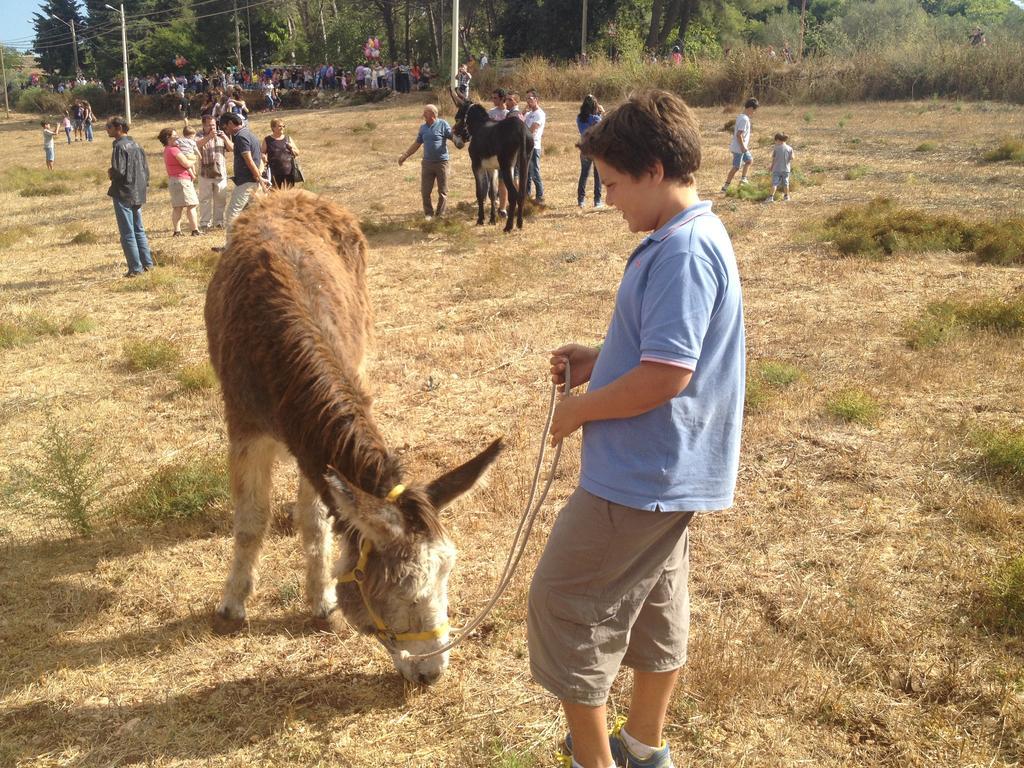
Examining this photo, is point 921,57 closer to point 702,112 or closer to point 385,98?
point 702,112

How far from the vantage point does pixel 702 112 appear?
Result: 92.1 ft

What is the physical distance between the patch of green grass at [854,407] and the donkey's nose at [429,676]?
3870 millimetres

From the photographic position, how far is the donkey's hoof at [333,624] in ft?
12.6

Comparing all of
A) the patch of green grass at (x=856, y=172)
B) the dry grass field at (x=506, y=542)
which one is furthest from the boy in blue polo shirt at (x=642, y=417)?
the patch of green grass at (x=856, y=172)

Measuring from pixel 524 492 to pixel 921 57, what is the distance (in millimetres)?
31201

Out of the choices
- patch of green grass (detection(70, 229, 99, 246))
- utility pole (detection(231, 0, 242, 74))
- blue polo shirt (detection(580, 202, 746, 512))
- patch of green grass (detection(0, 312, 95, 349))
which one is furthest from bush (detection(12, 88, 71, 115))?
blue polo shirt (detection(580, 202, 746, 512))

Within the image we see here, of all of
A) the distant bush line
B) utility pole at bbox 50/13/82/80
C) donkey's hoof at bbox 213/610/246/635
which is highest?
utility pole at bbox 50/13/82/80

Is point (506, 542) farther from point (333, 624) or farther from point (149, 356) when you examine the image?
point (149, 356)

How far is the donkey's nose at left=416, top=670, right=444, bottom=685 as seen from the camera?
2.97m

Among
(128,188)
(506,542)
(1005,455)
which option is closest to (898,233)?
(1005,455)

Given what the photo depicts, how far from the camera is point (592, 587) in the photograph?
2182mm

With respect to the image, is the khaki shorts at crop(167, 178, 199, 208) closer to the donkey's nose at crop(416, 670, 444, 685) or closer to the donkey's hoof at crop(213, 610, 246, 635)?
the donkey's hoof at crop(213, 610, 246, 635)

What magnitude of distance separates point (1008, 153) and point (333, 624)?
18.2m

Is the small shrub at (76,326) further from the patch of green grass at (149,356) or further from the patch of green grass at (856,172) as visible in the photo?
the patch of green grass at (856,172)
